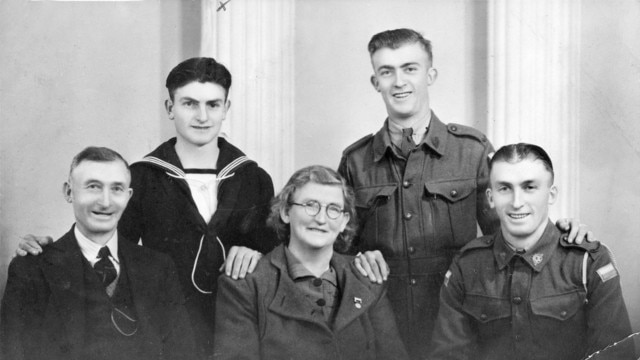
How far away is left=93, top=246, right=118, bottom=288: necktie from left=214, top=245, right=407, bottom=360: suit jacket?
343 millimetres

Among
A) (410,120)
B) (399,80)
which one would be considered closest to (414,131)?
(410,120)

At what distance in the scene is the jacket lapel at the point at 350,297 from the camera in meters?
2.26

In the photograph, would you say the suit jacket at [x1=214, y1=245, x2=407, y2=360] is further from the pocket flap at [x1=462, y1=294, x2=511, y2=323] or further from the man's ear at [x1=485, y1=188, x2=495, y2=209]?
the man's ear at [x1=485, y1=188, x2=495, y2=209]

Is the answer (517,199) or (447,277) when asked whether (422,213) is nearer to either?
(447,277)

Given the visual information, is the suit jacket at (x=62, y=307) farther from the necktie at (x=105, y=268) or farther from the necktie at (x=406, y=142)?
the necktie at (x=406, y=142)

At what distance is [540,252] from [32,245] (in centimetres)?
155

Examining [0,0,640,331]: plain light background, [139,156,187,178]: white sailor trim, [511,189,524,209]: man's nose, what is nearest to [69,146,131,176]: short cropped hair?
[139,156,187,178]: white sailor trim

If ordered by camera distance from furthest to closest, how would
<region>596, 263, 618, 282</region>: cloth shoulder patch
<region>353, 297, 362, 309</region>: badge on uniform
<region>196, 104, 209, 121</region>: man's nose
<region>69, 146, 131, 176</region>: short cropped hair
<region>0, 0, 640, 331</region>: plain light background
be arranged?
<region>0, 0, 640, 331</region>: plain light background
<region>196, 104, 209, 121</region>: man's nose
<region>69, 146, 131, 176</region>: short cropped hair
<region>353, 297, 362, 309</region>: badge on uniform
<region>596, 263, 618, 282</region>: cloth shoulder patch

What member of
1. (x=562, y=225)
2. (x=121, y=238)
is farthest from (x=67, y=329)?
(x=562, y=225)

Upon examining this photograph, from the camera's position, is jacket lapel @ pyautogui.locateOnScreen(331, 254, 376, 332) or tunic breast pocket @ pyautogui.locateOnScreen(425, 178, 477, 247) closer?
jacket lapel @ pyautogui.locateOnScreen(331, 254, 376, 332)

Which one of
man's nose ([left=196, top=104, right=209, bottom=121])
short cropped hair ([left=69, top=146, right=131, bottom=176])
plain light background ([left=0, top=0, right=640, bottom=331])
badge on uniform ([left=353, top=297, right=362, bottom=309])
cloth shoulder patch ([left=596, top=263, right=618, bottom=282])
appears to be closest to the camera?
cloth shoulder patch ([left=596, top=263, right=618, bottom=282])

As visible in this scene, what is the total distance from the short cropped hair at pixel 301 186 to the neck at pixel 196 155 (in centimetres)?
27

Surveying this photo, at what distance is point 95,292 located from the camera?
2303mm

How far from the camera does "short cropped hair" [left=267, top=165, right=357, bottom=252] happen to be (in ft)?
7.72
